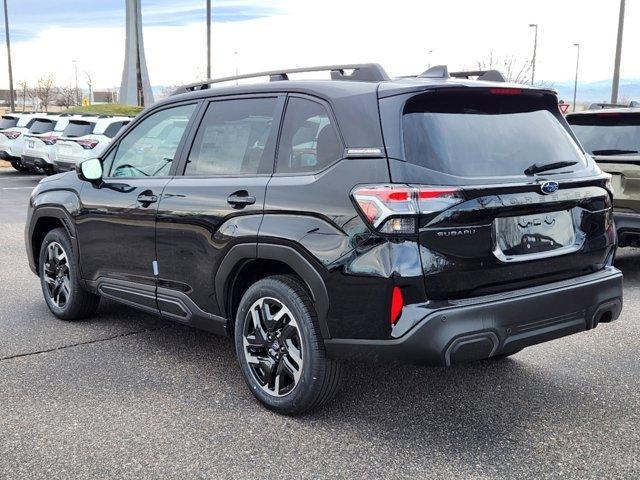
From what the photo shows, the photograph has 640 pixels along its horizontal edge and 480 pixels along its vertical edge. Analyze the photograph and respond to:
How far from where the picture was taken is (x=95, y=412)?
3.86 m

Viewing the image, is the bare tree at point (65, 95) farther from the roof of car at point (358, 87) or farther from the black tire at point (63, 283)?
the roof of car at point (358, 87)

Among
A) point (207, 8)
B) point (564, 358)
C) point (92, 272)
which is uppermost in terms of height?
point (207, 8)

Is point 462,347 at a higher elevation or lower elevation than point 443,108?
lower

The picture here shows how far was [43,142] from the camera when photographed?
1844 centimetres

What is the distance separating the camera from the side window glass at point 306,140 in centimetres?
363

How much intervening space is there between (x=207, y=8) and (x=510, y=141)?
81.4ft

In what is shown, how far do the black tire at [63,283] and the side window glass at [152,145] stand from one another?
0.83m

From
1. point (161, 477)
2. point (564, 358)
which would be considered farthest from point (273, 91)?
point (564, 358)

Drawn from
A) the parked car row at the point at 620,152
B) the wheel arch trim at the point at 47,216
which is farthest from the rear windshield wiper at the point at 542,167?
the parked car row at the point at 620,152

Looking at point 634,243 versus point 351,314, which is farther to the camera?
point 634,243

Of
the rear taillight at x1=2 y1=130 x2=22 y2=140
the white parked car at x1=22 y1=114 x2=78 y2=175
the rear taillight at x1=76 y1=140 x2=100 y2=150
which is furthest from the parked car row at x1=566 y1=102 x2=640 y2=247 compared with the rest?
the rear taillight at x1=2 y1=130 x2=22 y2=140

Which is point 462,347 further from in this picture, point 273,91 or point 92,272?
point 92,272

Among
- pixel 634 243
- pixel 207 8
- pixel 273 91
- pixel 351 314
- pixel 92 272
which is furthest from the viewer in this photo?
pixel 207 8

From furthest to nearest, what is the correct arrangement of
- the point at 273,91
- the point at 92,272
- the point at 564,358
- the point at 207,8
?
the point at 207,8, the point at 92,272, the point at 564,358, the point at 273,91
